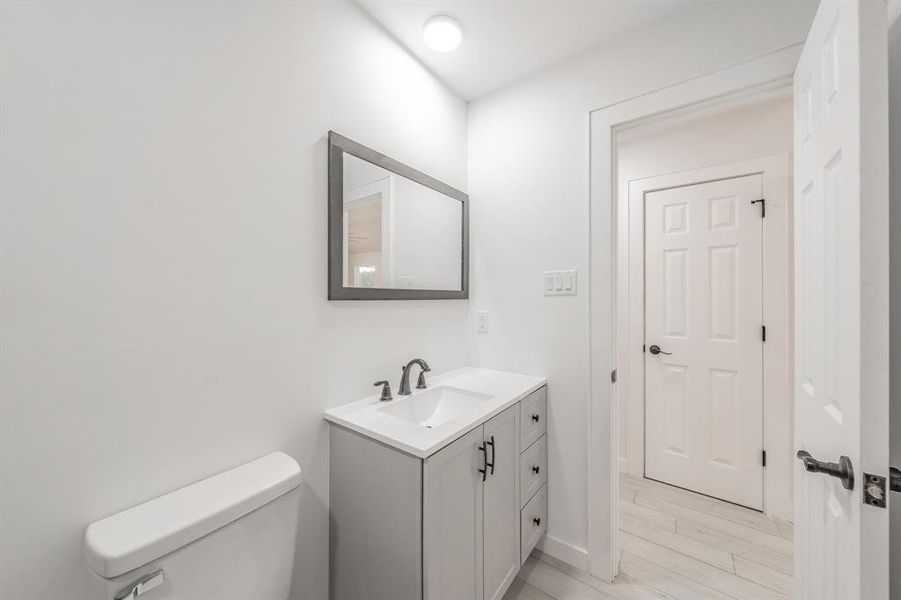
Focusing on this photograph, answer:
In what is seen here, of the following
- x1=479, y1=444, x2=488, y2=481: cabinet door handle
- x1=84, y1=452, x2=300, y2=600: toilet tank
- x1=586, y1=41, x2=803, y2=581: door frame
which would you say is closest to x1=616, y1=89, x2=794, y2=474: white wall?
x1=586, y1=41, x2=803, y2=581: door frame

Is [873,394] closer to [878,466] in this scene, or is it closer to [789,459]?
[878,466]

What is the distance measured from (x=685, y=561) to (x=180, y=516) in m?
2.10

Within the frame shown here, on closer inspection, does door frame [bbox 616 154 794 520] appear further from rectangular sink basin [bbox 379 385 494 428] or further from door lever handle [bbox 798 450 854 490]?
door lever handle [bbox 798 450 854 490]

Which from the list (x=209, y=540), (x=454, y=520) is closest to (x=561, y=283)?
(x=454, y=520)

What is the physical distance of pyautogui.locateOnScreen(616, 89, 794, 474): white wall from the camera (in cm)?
199

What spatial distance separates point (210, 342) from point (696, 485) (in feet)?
9.24

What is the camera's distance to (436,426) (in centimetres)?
140

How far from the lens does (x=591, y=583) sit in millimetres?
1576

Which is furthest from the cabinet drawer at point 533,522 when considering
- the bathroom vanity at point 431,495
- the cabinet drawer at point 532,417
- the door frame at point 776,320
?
the door frame at point 776,320

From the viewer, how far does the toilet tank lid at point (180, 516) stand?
0.73m

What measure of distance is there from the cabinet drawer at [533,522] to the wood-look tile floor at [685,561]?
156 mm

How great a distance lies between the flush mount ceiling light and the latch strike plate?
6.16ft

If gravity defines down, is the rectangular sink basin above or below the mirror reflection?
below

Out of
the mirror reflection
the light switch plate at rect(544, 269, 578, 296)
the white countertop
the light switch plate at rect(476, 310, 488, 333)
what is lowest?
the white countertop
